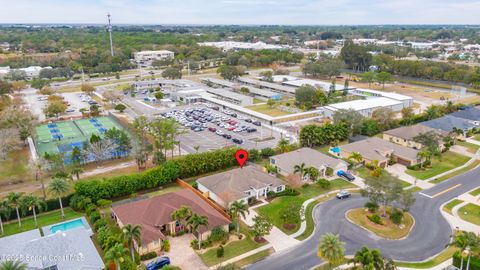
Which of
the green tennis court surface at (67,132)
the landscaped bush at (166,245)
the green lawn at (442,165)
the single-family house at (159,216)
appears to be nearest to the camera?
the landscaped bush at (166,245)

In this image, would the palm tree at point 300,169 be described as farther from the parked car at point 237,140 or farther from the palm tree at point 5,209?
the palm tree at point 5,209

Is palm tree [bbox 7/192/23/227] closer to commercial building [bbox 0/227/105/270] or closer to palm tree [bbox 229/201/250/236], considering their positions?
commercial building [bbox 0/227/105/270]

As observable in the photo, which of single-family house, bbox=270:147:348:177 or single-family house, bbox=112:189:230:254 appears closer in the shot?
single-family house, bbox=112:189:230:254

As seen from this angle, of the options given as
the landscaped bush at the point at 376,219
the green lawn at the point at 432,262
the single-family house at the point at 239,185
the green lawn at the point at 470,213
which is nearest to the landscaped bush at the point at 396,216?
the landscaped bush at the point at 376,219

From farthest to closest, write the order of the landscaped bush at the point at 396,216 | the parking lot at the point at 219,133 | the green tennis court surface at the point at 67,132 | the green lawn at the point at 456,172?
the parking lot at the point at 219,133 < the green tennis court surface at the point at 67,132 < the green lawn at the point at 456,172 < the landscaped bush at the point at 396,216

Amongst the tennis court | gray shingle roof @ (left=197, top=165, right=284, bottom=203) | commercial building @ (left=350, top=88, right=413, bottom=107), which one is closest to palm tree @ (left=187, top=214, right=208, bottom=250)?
gray shingle roof @ (left=197, top=165, right=284, bottom=203)

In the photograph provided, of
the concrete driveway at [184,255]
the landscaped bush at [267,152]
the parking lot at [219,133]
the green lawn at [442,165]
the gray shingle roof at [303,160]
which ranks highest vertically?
the gray shingle roof at [303,160]
